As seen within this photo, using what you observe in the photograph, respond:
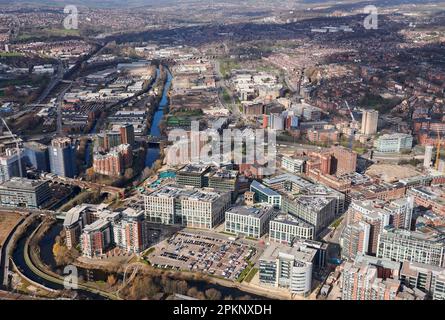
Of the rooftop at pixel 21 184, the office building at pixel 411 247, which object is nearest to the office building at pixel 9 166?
the rooftop at pixel 21 184

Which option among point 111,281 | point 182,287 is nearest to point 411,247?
point 182,287

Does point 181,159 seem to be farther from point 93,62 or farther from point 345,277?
point 93,62

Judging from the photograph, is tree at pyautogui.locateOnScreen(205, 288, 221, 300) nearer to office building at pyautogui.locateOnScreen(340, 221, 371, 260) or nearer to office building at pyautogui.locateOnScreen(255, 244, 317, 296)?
office building at pyautogui.locateOnScreen(255, 244, 317, 296)

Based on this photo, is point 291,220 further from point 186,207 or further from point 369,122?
point 369,122

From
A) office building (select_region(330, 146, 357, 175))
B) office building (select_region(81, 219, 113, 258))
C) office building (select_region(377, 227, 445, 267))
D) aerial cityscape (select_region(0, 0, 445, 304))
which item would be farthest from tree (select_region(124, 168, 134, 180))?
office building (select_region(377, 227, 445, 267))

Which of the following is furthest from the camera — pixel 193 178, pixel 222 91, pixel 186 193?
pixel 222 91

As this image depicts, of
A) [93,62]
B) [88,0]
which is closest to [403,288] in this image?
[93,62]
